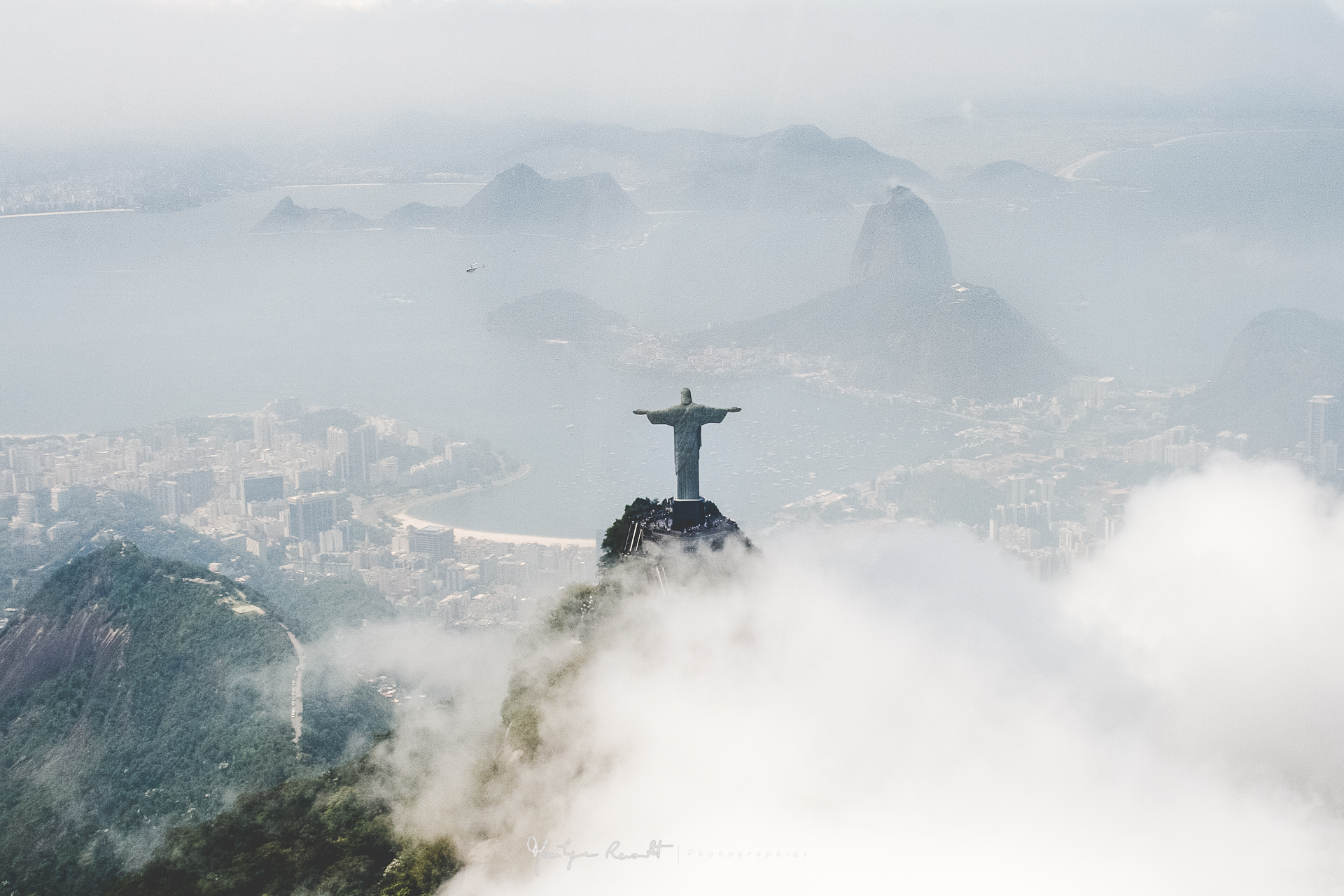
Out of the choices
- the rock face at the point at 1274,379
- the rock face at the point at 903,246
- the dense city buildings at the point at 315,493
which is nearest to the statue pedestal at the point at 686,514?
the dense city buildings at the point at 315,493

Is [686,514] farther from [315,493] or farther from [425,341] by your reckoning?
[425,341]

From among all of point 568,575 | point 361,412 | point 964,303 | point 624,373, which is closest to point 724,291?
point 624,373

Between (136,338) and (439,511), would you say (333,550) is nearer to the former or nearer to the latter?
(439,511)

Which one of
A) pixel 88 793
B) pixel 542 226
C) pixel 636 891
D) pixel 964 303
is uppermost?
pixel 542 226

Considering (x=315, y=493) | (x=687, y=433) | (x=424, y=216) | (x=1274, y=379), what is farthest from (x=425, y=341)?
(x=687, y=433)

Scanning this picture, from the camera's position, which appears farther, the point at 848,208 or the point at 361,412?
the point at 848,208

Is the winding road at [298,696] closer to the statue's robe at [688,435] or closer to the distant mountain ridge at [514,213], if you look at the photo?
the statue's robe at [688,435]
